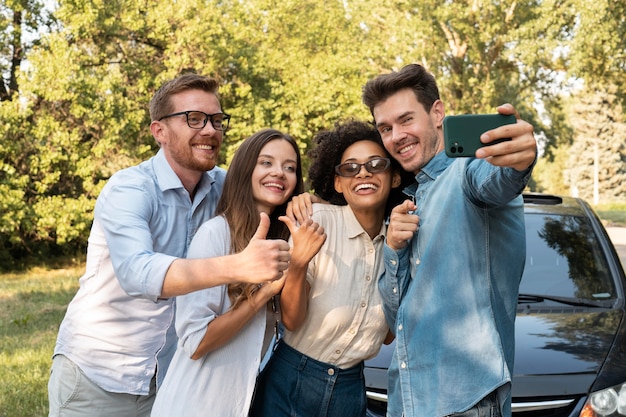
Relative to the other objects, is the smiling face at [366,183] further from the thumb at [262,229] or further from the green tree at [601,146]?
the green tree at [601,146]

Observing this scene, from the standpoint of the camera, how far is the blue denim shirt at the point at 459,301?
2141 mm

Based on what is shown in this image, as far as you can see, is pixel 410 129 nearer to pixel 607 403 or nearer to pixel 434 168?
pixel 434 168

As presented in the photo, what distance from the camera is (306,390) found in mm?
2580

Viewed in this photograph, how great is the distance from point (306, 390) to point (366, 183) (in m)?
0.81

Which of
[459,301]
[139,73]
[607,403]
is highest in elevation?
[139,73]

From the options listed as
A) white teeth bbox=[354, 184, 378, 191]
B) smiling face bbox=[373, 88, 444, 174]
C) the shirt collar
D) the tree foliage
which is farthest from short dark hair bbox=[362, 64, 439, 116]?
the tree foliage

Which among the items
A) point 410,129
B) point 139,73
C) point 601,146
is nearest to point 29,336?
point 410,129

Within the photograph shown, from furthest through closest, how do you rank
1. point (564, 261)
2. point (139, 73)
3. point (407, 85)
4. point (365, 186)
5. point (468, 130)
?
1. point (139, 73)
2. point (564, 261)
3. point (365, 186)
4. point (407, 85)
5. point (468, 130)

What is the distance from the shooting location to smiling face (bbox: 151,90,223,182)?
114 inches

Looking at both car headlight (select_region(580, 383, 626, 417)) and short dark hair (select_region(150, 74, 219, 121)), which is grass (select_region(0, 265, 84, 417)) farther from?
car headlight (select_region(580, 383, 626, 417))

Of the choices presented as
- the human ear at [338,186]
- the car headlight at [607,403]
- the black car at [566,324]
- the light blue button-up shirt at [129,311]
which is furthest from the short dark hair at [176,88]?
the car headlight at [607,403]

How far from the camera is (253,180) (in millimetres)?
2766

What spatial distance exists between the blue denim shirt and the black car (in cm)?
130

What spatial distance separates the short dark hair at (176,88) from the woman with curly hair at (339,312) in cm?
70
